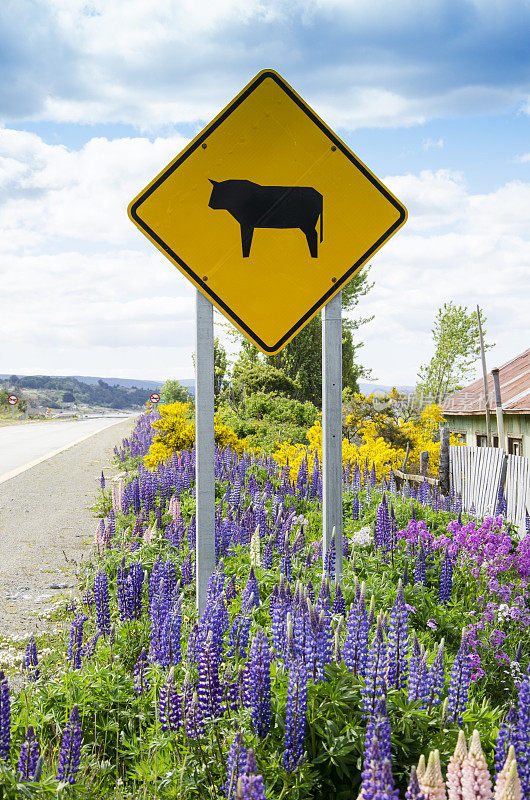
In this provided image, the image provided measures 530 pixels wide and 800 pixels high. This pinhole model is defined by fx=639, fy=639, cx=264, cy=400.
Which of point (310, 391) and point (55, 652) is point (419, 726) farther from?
point (310, 391)

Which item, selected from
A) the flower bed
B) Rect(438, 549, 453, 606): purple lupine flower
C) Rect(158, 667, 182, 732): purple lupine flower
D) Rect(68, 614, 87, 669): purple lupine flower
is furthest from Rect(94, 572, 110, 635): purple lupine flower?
Rect(438, 549, 453, 606): purple lupine flower

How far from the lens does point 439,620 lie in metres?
4.50

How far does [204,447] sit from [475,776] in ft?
7.45

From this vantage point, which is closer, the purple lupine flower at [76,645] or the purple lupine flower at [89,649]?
the purple lupine flower at [76,645]

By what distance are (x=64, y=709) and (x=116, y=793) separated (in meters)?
0.82

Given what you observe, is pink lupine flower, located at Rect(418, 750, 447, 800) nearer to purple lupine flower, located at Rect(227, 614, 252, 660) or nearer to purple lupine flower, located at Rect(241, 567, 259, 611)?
purple lupine flower, located at Rect(227, 614, 252, 660)

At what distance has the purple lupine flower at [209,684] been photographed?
8.03 feet

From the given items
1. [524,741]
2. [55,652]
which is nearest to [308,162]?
[524,741]

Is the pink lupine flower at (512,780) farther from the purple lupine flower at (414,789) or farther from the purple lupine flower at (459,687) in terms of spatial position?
A: the purple lupine flower at (459,687)

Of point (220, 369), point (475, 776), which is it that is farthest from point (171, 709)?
point (220, 369)

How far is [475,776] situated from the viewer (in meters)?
1.56

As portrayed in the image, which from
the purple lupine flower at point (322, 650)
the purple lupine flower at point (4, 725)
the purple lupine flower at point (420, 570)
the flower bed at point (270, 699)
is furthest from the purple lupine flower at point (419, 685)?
the purple lupine flower at point (420, 570)

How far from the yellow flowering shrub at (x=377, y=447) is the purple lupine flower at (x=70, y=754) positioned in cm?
720

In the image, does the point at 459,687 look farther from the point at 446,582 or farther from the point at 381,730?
the point at 446,582
